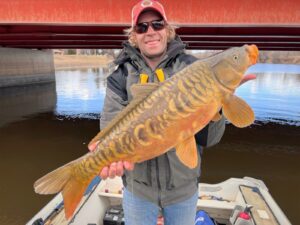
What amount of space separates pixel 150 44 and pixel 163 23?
0.27 m

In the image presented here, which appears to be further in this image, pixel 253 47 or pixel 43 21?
pixel 43 21

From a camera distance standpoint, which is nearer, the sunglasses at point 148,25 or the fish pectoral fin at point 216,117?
the fish pectoral fin at point 216,117

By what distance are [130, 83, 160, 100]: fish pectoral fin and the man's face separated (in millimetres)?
453

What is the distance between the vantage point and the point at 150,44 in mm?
2949

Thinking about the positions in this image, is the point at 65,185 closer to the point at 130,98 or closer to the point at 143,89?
the point at 130,98

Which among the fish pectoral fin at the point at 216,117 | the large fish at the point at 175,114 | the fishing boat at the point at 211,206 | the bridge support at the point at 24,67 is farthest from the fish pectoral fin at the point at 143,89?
the bridge support at the point at 24,67

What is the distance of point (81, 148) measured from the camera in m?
12.8

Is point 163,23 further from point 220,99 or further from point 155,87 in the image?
point 220,99

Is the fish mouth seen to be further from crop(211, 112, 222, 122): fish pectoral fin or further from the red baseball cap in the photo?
the red baseball cap

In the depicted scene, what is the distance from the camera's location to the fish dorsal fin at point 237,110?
2537 mm

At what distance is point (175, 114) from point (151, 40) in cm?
85

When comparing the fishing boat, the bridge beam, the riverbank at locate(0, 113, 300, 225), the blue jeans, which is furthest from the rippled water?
the blue jeans

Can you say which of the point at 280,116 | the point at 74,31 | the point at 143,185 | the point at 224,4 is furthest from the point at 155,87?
the point at 280,116

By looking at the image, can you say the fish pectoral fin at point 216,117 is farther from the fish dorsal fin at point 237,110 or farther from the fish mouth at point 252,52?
the fish mouth at point 252,52
